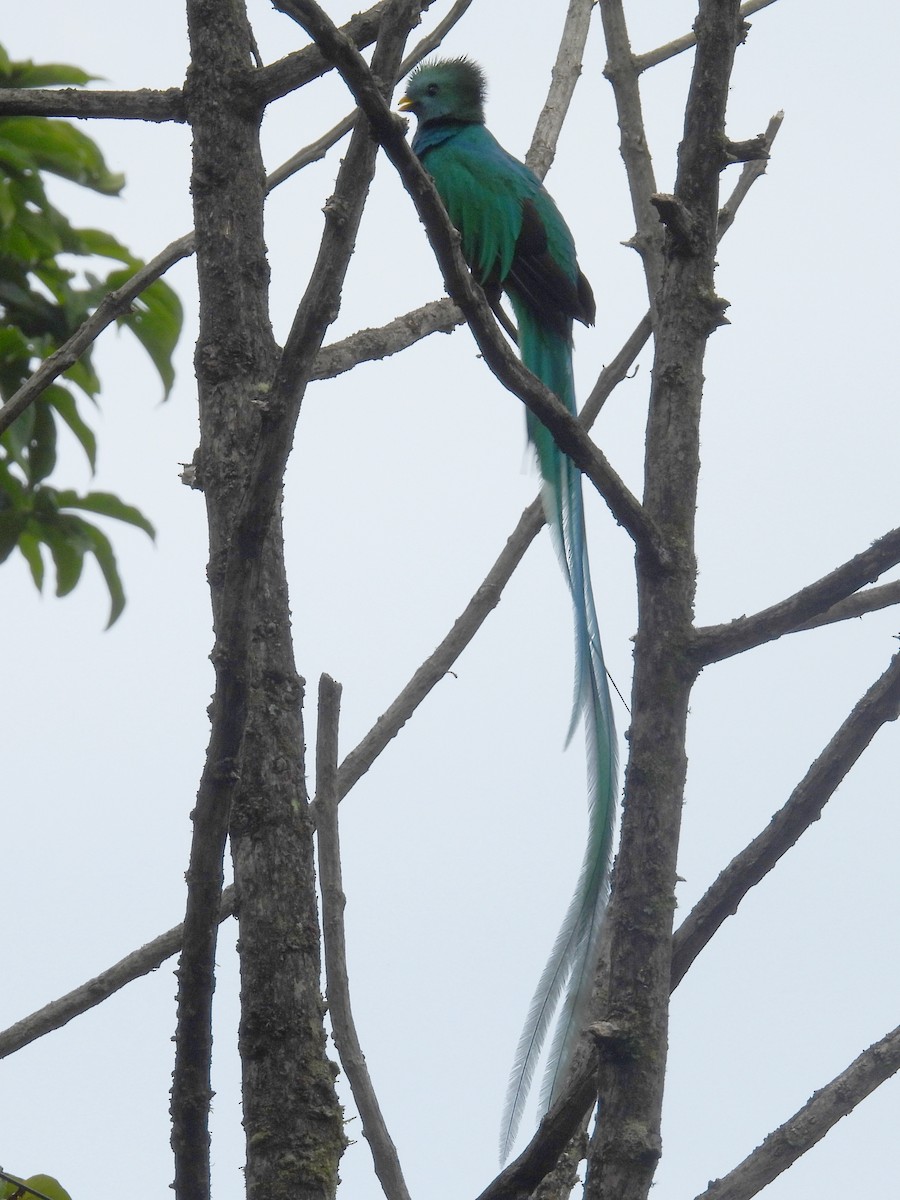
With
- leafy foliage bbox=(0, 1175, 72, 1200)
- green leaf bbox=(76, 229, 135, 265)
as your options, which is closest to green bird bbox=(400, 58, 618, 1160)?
leafy foliage bbox=(0, 1175, 72, 1200)

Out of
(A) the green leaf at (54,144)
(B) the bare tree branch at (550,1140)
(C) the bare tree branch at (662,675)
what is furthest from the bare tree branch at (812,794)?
(A) the green leaf at (54,144)

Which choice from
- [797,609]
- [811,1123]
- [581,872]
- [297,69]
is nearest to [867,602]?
[797,609]

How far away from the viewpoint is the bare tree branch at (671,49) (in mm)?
2469

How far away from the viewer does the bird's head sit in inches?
143

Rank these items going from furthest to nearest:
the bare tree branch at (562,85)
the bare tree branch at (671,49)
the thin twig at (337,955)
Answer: the bare tree branch at (562,85)
the bare tree branch at (671,49)
the thin twig at (337,955)

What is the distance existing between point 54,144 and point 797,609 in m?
1.94

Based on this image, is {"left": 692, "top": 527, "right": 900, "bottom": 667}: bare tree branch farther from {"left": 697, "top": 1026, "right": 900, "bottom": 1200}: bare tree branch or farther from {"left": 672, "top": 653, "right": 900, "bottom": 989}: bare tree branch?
{"left": 697, "top": 1026, "right": 900, "bottom": 1200}: bare tree branch

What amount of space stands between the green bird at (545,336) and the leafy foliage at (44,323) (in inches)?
34.3

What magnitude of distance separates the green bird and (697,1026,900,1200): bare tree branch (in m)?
0.41

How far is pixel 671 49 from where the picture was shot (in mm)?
2594

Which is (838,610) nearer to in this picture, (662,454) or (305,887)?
(662,454)

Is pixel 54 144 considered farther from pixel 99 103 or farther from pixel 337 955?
pixel 337 955

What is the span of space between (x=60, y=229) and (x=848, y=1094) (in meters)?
2.16

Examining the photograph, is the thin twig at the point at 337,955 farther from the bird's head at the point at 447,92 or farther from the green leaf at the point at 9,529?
the bird's head at the point at 447,92
